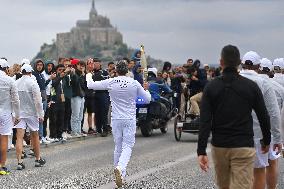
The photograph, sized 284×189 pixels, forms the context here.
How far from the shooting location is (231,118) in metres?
6.45

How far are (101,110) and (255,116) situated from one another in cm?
1224

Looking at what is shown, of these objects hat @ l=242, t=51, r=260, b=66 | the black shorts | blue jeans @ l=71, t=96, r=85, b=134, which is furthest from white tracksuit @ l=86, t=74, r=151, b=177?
the black shorts

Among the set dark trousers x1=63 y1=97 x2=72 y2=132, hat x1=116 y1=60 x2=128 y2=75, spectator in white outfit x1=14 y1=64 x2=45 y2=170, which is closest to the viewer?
hat x1=116 y1=60 x2=128 y2=75

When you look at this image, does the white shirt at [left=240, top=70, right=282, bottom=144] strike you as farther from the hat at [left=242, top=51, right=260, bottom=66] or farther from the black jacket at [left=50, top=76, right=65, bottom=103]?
the black jacket at [left=50, top=76, right=65, bottom=103]

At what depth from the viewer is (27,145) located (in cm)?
1614

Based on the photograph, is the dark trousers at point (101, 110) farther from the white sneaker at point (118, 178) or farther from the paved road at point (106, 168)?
the white sneaker at point (118, 178)

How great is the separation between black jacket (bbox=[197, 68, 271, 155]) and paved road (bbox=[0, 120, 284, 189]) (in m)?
4.10

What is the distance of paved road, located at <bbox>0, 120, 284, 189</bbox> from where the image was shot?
A: 10852 mm

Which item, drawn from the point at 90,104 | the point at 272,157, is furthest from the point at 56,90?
the point at 272,157

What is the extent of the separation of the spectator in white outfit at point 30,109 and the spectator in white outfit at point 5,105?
0.43 metres

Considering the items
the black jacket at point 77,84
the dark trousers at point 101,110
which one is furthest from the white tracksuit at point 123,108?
the dark trousers at point 101,110

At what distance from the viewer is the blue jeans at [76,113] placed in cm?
1842

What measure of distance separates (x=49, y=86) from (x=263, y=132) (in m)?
10.9

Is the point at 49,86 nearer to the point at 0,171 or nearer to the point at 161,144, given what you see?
the point at 161,144
